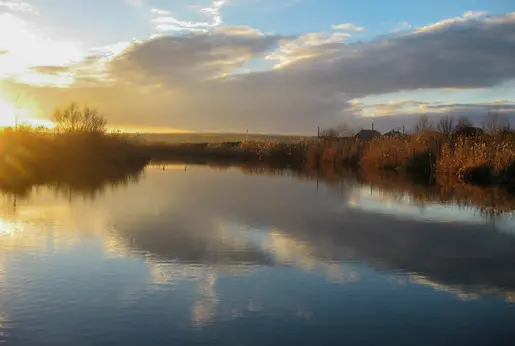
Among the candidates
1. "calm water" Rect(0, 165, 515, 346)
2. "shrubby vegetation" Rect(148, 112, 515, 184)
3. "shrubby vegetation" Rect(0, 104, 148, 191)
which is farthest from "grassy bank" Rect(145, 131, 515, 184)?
"shrubby vegetation" Rect(0, 104, 148, 191)

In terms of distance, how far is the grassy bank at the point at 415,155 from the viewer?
28.4 m

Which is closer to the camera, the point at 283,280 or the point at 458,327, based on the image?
the point at 458,327

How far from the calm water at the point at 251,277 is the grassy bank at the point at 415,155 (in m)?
14.2

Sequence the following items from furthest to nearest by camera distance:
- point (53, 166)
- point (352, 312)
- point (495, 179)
A: point (53, 166) → point (495, 179) → point (352, 312)

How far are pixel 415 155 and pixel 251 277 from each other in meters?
30.9

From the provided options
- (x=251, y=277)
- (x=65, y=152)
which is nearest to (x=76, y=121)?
(x=65, y=152)

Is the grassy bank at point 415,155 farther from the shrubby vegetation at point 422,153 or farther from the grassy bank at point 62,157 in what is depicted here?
the grassy bank at point 62,157

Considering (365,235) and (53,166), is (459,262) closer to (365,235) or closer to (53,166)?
(365,235)

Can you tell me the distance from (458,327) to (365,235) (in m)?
5.86

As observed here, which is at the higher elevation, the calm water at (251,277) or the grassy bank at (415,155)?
the grassy bank at (415,155)

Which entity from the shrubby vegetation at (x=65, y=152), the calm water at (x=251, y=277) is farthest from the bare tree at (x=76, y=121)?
the calm water at (x=251, y=277)

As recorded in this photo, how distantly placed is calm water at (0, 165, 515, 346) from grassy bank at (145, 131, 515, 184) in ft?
46.4

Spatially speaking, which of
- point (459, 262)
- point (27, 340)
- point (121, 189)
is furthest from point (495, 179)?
point (27, 340)

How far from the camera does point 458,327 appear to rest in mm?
6203
